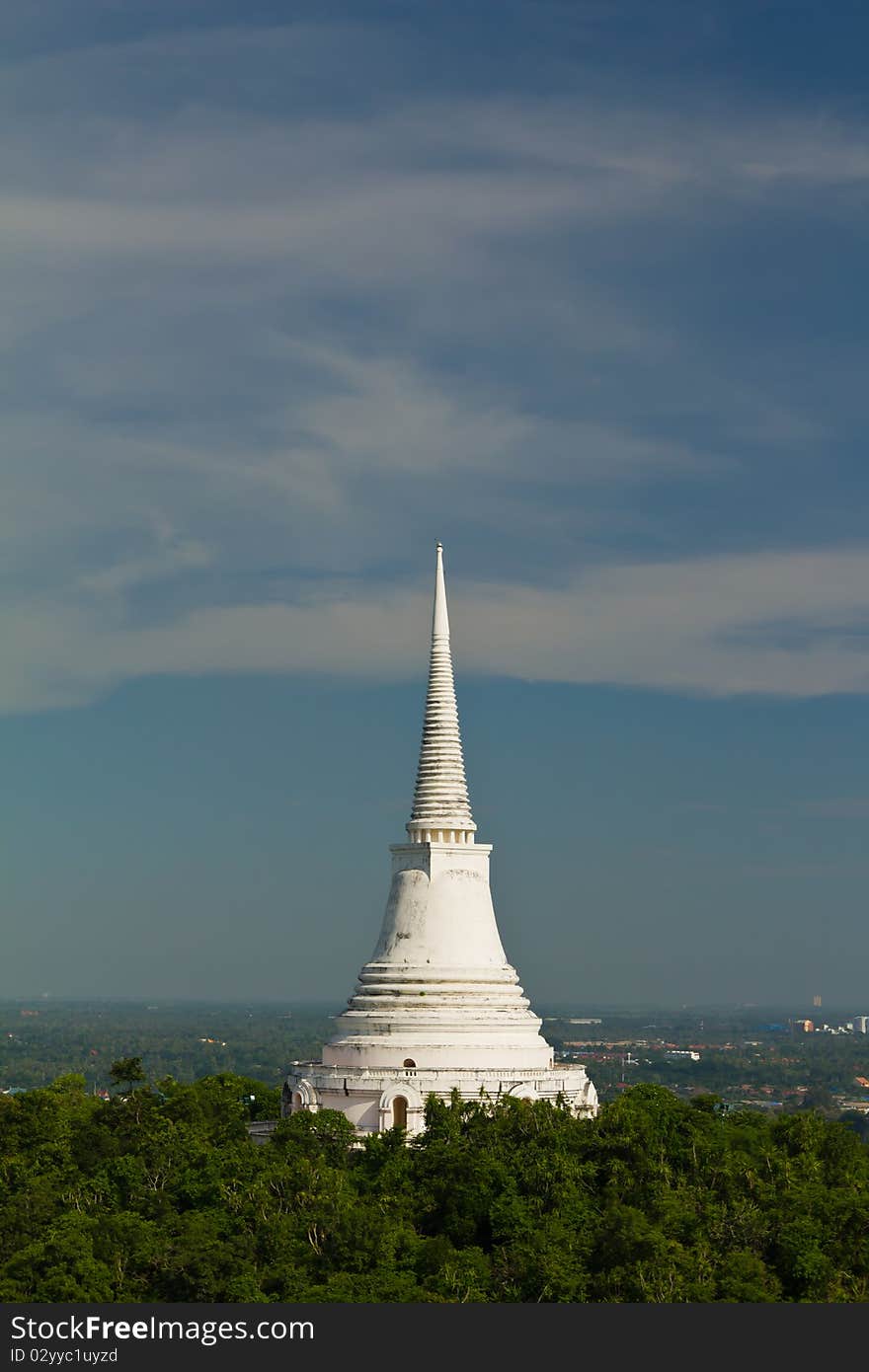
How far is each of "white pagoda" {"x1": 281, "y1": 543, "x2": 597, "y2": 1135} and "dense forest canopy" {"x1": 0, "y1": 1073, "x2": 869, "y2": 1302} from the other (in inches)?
71.8

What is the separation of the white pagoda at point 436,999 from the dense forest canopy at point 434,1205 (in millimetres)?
1824

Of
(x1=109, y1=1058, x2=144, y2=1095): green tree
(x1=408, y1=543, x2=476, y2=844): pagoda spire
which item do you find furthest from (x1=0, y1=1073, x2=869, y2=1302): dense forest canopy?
(x1=408, y1=543, x2=476, y2=844): pagoda spire

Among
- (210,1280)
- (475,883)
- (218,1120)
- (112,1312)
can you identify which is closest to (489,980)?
(475,883)

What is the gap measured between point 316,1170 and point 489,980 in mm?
11070

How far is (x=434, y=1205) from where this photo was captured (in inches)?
1956

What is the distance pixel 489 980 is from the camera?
60094 millimetres

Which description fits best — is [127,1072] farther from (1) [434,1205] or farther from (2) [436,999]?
(1) [434,1205]

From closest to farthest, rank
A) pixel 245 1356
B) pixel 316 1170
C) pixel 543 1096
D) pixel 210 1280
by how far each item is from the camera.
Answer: pixel 245 1356
pixel 210 1280
pixel 316 1170
pixel 543 1096

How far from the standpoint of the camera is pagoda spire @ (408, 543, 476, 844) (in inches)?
2458

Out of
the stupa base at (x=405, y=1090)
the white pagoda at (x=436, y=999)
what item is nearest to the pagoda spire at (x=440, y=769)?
the white pagoda at (x=436, y=999)

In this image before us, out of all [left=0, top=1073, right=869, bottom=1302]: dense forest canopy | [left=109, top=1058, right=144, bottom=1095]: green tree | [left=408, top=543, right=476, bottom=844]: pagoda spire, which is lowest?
[left=0, top=1073, right=869, bottom=1302]: dense forest canopy

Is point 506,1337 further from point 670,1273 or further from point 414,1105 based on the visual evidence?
point 414,1105

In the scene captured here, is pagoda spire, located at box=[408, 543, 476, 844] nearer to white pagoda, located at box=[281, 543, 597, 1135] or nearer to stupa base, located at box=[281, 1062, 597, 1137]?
white pagoda, located at box=[281, 543, 597, 1135]

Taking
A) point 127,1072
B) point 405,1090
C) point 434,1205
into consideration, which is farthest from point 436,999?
point 434,1205
